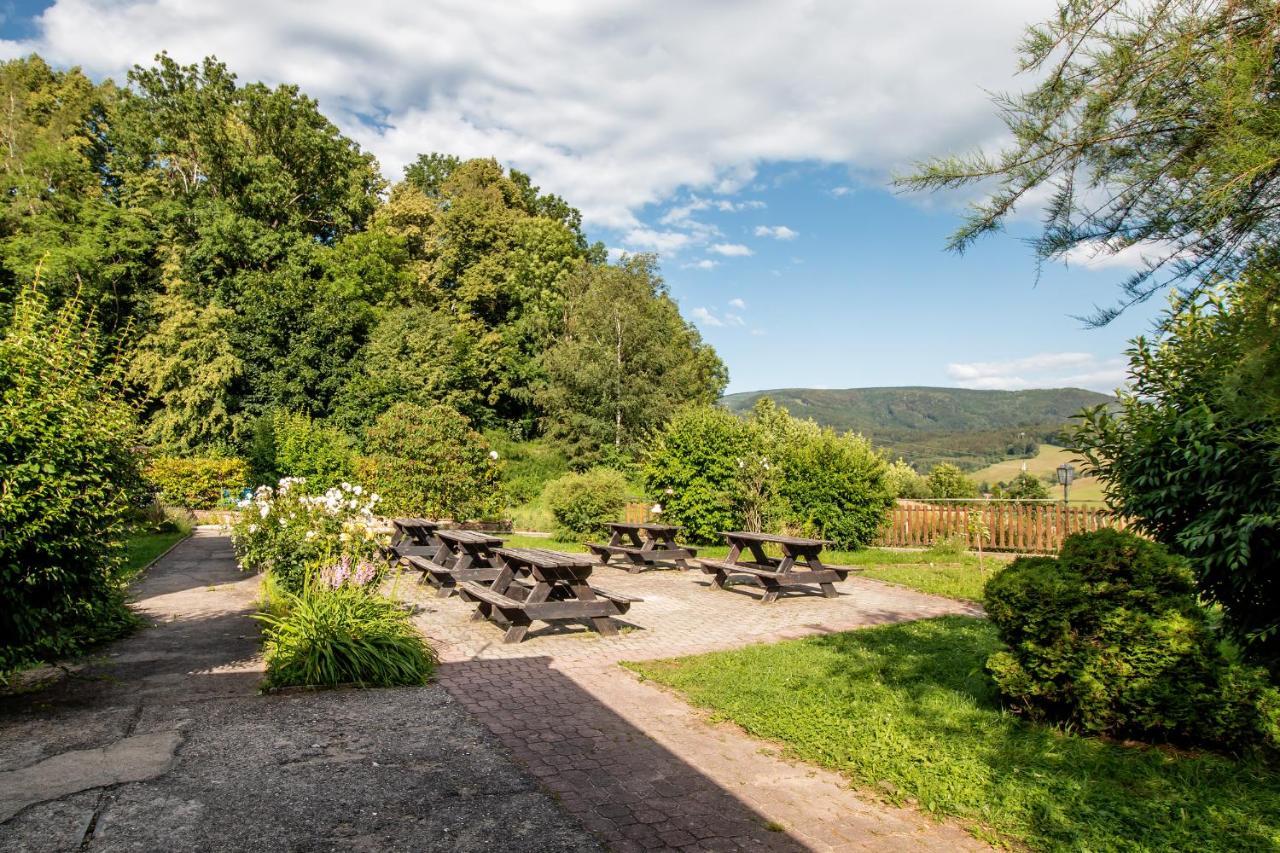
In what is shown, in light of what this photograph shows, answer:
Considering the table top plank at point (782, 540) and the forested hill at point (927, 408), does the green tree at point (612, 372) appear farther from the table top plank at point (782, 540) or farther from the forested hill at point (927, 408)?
the forested hill at point (927, 408)

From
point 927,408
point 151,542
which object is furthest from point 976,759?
point 927,408

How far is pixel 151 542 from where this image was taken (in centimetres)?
1566

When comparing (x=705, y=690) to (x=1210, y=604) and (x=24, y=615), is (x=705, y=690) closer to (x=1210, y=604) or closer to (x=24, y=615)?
(x=1210, y=604)

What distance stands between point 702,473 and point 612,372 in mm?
16545

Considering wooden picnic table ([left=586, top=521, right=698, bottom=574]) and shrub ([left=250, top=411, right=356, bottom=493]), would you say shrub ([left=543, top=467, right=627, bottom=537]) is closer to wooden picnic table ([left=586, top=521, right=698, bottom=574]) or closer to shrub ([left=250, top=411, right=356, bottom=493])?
wooden picnic table ([left=586, top=521, right=698, bottom=574])

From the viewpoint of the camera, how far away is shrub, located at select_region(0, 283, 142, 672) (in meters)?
4.88

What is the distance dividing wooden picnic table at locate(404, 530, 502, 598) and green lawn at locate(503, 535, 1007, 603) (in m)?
3.15

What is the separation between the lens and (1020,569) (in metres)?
5.30

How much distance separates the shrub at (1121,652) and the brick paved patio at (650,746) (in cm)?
174

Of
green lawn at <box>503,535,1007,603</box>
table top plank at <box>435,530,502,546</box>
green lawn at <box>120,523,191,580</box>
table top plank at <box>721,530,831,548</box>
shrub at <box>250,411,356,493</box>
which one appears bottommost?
green lawn at <box>120,523,191,580</box>

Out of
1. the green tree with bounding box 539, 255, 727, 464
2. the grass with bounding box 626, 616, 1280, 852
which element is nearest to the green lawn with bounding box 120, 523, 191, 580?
the grass with bounding box 626, 616, 1280, 852

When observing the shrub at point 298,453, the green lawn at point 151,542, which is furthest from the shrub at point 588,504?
the green lawn at point 151,542

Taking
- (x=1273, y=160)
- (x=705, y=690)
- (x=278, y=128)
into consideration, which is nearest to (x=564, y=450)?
(x=278, y=128)

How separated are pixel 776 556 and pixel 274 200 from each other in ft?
96.3
